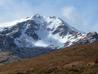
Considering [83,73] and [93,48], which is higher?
[93,48]

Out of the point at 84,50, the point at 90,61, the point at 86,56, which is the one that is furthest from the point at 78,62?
the point at 84,50

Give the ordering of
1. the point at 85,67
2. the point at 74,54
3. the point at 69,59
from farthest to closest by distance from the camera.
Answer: the point at 74,54 → the point at 69,59 → the point at 85,67

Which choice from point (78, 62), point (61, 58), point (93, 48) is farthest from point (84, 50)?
point (78, 62)

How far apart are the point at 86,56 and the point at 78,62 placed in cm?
557

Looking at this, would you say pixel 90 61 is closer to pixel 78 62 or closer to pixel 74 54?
pixel 78 62

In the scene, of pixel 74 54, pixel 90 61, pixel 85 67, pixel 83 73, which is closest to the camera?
pixel 83 73

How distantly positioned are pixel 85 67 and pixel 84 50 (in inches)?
593

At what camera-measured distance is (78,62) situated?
50000 mm

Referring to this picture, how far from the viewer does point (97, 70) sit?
41875mm

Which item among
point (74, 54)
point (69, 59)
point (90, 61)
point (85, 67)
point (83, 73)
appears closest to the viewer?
point (83, 73)

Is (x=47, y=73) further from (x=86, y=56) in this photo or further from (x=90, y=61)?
(x=86, y=56)

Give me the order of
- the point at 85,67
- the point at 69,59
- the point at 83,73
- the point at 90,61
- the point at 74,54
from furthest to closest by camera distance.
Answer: the point at 74,54 → the point at 69,59 → the point at 90,61 → the point at 85,67 → the point at 83,73

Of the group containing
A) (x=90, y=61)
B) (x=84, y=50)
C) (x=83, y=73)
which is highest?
(x=84, y=50)

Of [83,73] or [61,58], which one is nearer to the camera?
[83,73]
